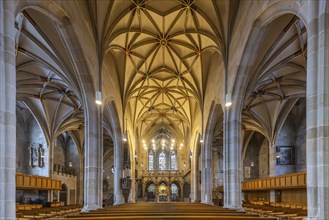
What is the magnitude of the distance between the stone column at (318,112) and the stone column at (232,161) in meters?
9.06

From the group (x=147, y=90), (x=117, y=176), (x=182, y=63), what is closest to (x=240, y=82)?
(x=182, y=63)

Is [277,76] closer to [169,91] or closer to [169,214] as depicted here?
[169,91]

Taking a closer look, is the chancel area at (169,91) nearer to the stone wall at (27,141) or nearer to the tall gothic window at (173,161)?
the stone wall at (27,141)

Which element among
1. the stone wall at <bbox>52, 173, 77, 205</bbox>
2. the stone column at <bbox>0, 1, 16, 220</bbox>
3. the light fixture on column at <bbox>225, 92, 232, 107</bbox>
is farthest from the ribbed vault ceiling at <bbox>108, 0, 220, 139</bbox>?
the stone wall at <bbox>52, 173, 77, 205</bbox>

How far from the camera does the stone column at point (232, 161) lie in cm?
1694

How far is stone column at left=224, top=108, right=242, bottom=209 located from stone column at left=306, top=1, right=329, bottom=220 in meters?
9.06

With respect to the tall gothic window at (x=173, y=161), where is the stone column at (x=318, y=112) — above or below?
above

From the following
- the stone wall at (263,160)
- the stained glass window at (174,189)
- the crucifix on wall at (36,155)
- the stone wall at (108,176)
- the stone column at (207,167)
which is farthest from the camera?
the stained glass window at (174,189)

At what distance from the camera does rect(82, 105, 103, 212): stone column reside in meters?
17.2

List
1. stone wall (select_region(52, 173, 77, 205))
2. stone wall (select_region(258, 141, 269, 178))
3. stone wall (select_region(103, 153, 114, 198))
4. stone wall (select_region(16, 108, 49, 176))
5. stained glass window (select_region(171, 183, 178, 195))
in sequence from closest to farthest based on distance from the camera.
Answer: stone wall (select_region(16, 108, 49, 176)) < stone wall (select_region(258, 141, 269, 178)) < stone wall (select_region(52, 173, 77, 205)) < stone wall (select_region(103, 153, 114, 198)) < stained glass window (select_region(171, 183, 178, 195))

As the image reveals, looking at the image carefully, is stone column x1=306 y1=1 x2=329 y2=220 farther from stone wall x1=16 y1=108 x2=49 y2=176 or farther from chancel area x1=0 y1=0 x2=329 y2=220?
stone wall x1=16 y1=108 x2=49 y2=176

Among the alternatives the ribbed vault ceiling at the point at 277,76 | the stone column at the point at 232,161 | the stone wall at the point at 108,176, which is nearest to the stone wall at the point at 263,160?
the ribbed vault ceiling at the point at 277,76

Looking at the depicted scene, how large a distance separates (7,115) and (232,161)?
1238cm

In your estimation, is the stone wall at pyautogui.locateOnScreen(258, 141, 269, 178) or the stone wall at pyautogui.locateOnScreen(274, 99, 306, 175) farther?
the stone wall at pyautogui.locateOnScreen(258, 141, 269, 178)
